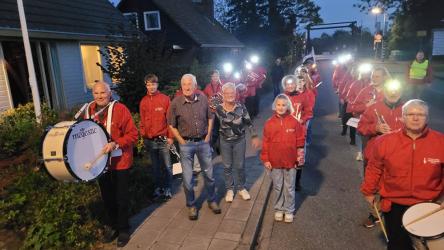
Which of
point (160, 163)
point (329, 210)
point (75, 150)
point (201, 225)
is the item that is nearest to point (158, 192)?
point (160, 163)

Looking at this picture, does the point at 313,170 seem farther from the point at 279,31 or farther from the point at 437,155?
the point at 279,31

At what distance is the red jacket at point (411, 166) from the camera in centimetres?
303

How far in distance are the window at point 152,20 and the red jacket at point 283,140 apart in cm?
2425

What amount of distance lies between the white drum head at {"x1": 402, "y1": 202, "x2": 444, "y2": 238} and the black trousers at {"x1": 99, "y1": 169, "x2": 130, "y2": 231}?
9.65 ft

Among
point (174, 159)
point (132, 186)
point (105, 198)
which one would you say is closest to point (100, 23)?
point (174, 159)

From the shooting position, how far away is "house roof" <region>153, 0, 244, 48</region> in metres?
26.5

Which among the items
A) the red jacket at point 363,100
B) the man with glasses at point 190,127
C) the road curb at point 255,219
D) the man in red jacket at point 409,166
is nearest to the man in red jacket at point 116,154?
the man with glasses at point 190,127

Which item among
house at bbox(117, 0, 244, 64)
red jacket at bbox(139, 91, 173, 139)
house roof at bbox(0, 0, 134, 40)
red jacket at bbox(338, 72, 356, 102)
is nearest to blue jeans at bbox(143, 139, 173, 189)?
red jacket at bbox(139, 91, 173, 139)

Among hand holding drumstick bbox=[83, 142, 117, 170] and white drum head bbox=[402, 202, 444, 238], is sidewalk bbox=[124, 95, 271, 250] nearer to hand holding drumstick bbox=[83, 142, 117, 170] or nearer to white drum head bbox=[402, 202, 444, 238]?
hand holding drumstick bbox=[83, 142, 117, 170]

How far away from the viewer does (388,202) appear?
3.22 meters

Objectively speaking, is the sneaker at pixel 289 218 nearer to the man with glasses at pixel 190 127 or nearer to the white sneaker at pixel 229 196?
the white sneaker at pixel 229 196

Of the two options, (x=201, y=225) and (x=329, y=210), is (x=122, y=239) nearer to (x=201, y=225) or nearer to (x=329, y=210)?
(x=201, y=225)

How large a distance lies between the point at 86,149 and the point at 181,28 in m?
23.5

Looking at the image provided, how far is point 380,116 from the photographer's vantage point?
4.52 meters
